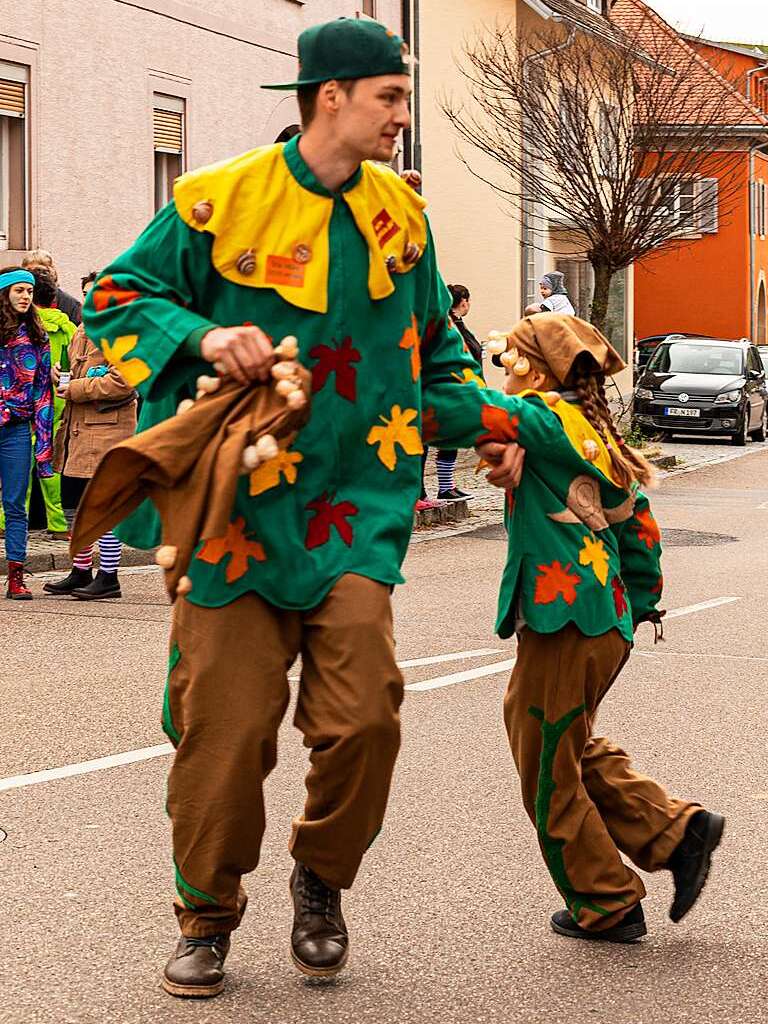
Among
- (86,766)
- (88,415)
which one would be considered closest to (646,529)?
(86,766)

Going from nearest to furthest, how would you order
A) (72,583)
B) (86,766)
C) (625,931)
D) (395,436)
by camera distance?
(395,436), (625,931), (86,766), (72,583)

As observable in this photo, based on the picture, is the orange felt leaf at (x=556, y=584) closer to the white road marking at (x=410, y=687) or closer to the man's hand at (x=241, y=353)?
the man's hand at (x=241, y=353)

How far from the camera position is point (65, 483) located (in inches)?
457

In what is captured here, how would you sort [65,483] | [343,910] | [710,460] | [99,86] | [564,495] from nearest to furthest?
[564,495], [343,910], [65,483], [99,86], [710,460]

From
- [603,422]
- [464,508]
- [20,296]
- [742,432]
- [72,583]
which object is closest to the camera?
[603,422]

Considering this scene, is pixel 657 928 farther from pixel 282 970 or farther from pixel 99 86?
pixel 99 86

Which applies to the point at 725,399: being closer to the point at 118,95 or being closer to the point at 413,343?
the point at 118,95

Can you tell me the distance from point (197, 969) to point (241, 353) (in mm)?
1358

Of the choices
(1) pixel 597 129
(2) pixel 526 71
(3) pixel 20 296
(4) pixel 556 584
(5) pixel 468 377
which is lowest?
(4) pixel 556 584

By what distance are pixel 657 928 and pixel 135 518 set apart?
5.51ft

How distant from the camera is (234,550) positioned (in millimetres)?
4008

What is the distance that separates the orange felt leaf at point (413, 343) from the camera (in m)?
4.20

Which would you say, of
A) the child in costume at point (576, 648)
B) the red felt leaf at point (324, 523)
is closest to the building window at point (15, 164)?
the child in costume at point (576, 648)

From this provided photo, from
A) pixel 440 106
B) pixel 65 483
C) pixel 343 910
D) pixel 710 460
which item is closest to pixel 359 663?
pixel 343 910
